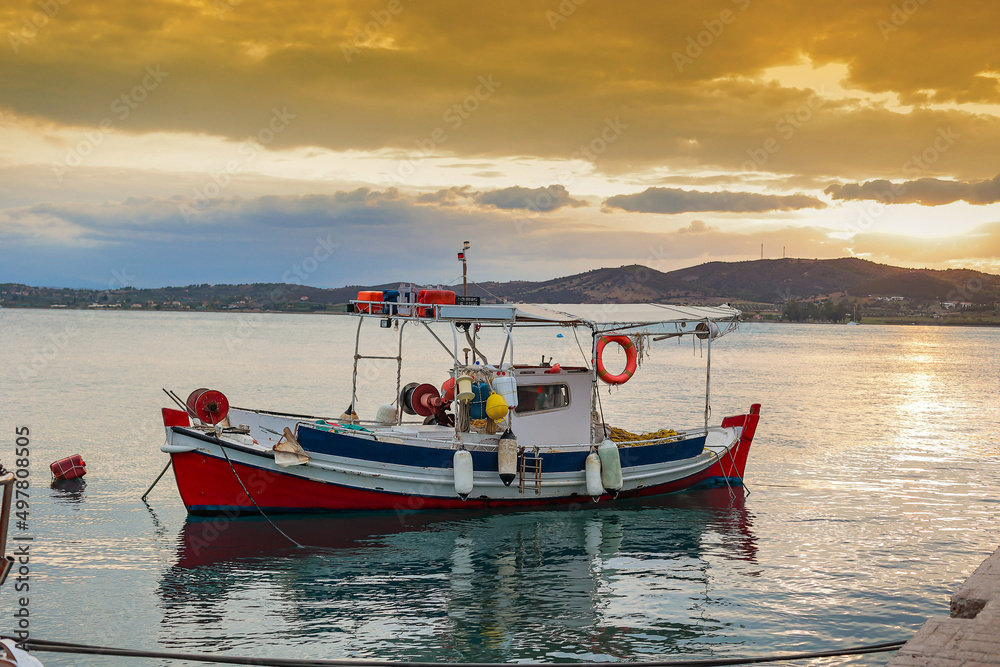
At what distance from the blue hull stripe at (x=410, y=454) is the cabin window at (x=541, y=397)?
1018 mm

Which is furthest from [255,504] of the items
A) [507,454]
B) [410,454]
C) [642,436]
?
[642,436]

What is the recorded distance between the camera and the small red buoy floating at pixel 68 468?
773 inches

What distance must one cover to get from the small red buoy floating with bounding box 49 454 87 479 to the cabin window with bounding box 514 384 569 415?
1154cm

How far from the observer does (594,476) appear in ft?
54.6

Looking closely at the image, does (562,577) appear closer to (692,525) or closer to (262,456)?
(692,525)

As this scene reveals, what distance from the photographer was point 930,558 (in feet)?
49.9

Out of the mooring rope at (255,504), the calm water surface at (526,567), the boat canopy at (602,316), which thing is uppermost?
the boat canopy at (602,316)

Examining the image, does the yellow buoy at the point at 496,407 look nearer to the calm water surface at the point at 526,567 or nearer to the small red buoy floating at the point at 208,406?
the calm water surface at the point at 526,567

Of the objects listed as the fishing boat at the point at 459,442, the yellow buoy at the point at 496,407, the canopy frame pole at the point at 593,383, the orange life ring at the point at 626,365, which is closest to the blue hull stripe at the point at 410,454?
the fishing boat at the point at 459,442

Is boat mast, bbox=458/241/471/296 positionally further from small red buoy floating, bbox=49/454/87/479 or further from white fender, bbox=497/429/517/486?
small red buoy floating, bbox=49/454/87/479

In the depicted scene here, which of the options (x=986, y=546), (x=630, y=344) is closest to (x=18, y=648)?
(x=630, y=344)

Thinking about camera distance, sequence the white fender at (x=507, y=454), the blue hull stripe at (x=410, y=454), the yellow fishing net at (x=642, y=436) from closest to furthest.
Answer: the blue hull stripe at (x=410, y=454)
the white fender at (x=507, y=454)
the yellow fishing net at (x=642, y=436)

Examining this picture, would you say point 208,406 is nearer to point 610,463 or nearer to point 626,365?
point 610,463

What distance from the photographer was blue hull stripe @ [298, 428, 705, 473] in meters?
15.2
